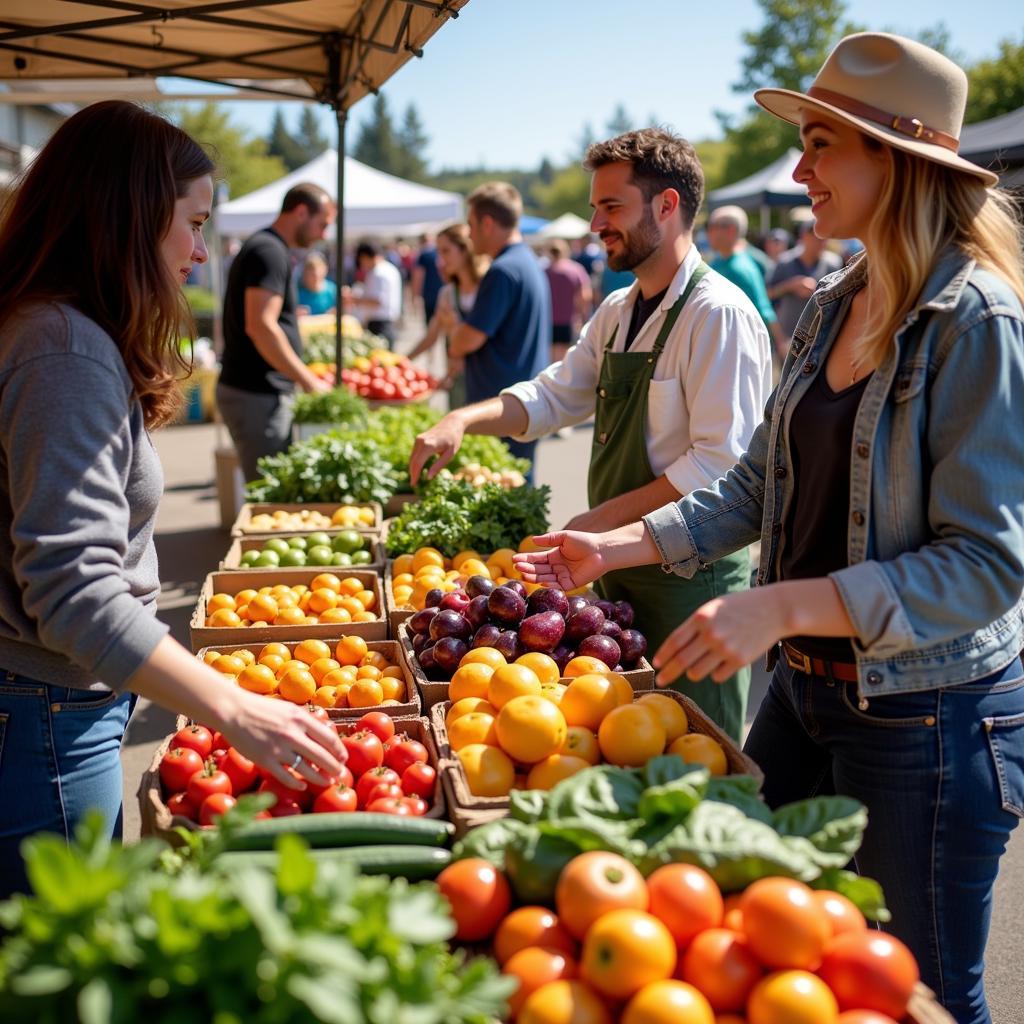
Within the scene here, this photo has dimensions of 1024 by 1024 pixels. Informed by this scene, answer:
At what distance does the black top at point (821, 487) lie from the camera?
2.03m

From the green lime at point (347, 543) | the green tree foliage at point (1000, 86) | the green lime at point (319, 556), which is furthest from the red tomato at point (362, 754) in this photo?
the green tree foliage at point (1000, 86)

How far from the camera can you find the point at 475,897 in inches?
63.7

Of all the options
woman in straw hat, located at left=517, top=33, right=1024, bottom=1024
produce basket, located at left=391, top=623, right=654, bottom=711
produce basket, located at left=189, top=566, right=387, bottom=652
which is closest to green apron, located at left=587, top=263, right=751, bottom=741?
produce basket, located at left=391, top=623, right=654, bottom=711

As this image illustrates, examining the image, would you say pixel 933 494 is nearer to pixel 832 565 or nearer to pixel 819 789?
pixel 832 565

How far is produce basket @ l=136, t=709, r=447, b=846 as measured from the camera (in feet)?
6.20

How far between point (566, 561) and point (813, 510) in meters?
0.70

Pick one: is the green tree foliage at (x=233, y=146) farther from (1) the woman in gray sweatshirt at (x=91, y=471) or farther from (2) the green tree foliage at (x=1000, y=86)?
(1) the woman in gray sweatshirt at (x=91, y=471)

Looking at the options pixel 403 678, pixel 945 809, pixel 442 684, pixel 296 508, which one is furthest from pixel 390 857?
pixel 296 508

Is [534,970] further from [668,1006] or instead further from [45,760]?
[45,760]

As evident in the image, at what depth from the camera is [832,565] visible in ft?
6.91

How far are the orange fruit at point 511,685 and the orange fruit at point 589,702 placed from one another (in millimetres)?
79

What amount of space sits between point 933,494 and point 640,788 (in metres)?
0.74

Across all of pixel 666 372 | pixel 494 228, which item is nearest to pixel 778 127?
pixel 494 228

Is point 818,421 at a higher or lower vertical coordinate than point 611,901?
higher
